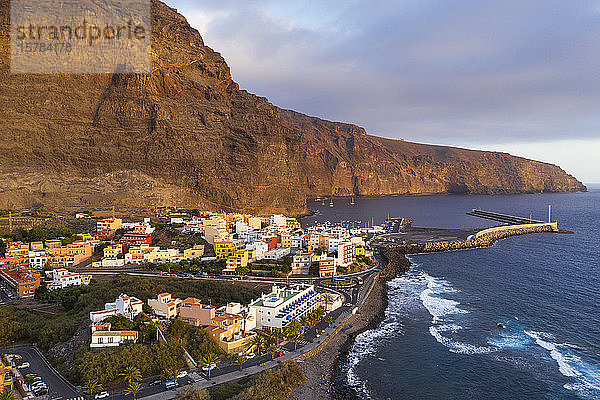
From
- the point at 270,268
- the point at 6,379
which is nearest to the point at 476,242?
the point at 270,268

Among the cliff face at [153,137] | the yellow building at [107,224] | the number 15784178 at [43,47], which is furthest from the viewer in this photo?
the number 15784178 at [43,47]

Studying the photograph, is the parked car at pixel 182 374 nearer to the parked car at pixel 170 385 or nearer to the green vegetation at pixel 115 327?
the green vegetation at pixel 115 327

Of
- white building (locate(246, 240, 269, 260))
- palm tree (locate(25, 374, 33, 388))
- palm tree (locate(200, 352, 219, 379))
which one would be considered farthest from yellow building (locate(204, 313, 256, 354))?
white building (locate(246, 240, 269, 260))

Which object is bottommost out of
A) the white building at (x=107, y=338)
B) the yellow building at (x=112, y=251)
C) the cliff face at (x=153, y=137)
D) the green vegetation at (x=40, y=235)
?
the white building at (x=107, y=338)

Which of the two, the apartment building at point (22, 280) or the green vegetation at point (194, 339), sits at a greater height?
the apartment building at point (22, 280)

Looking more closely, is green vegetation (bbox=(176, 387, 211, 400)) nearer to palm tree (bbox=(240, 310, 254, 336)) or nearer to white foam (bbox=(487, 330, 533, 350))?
palm tree (bbox=(240, 310, 254, 336))

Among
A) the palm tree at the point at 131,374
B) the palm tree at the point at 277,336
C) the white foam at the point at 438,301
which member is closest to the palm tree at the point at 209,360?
the palm tree at the point at 131,374

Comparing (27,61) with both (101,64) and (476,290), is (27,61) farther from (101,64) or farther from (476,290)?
(476,290)

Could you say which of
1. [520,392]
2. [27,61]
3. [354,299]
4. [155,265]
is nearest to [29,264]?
[155,265]
